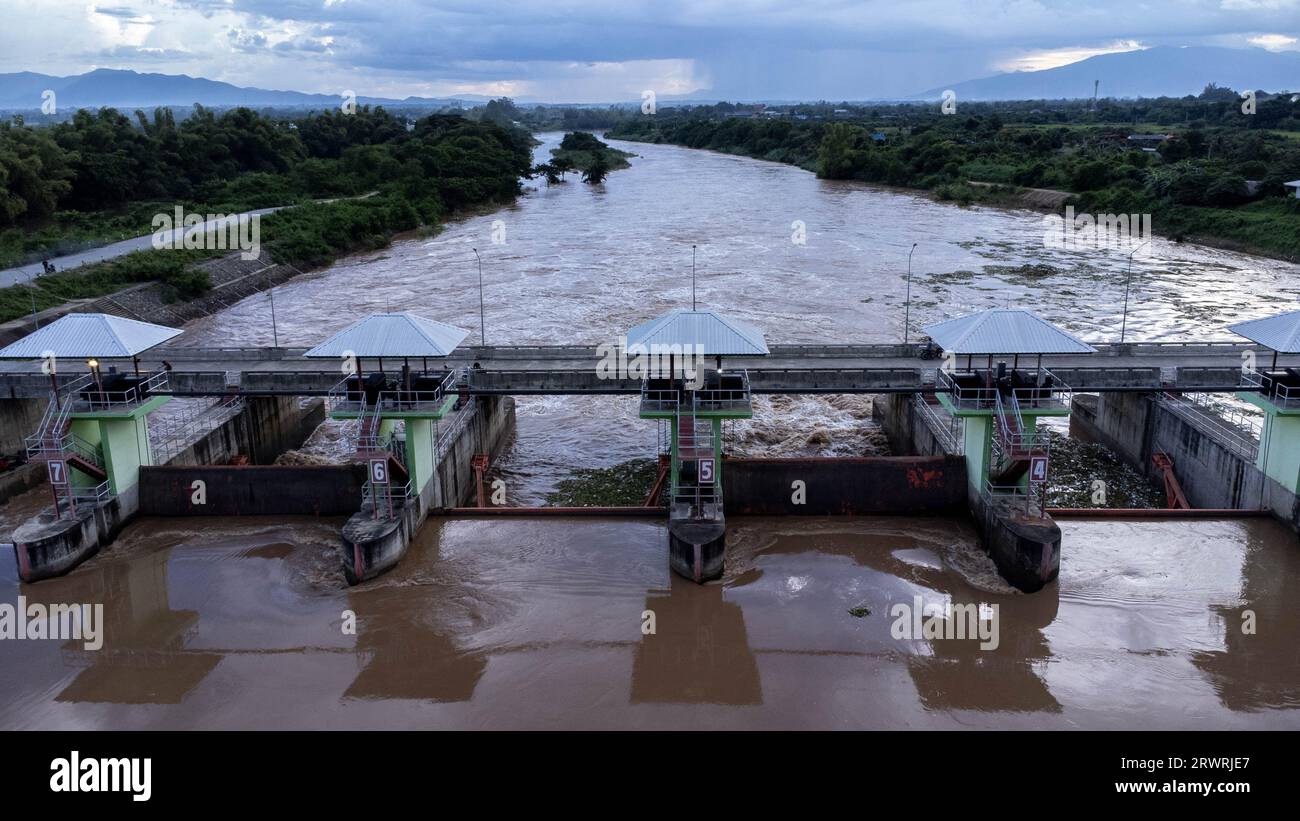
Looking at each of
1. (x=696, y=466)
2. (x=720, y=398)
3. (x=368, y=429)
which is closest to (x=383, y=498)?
(x=368, y=429)

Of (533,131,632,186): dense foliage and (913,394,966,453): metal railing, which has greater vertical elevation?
(533,131,632,186): dense foliage

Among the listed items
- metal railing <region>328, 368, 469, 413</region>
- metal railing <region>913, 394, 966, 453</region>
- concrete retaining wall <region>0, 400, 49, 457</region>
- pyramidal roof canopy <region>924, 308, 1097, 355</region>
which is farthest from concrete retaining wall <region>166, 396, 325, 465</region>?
pyramidal roof canopy <region>924, 308, 1097, 355</region>

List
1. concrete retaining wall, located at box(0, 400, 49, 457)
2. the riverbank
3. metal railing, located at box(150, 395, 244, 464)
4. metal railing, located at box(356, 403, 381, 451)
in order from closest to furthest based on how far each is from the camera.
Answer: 1. metal railing, located at box(356, 403, 381, 451)
2. metal railing, located at box(150, 395, 244, 464)
3. concrete retaining wall, located at box(0, 400, 49, 457)
4. the riverbank

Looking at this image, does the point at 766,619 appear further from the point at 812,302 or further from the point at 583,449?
the point at 812,302

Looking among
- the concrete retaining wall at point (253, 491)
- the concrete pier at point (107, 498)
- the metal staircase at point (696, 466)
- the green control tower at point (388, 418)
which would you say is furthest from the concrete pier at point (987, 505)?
the concrete pier at point (107, 498)

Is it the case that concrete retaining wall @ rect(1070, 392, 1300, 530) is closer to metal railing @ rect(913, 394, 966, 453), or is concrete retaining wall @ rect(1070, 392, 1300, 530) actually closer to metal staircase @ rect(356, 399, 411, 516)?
metal railing @ rect(913, 394, 966, 453)

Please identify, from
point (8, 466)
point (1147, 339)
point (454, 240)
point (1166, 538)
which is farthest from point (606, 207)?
point (1166, 538)
